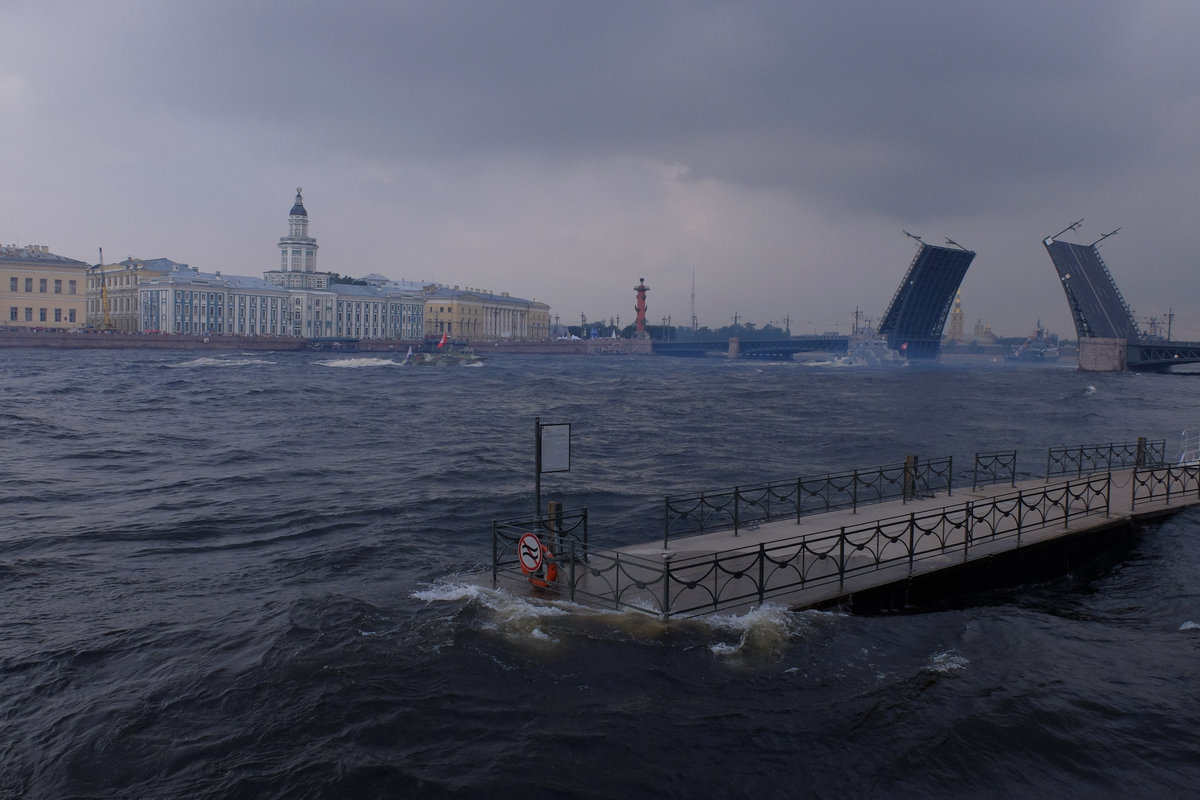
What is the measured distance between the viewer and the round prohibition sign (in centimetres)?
830

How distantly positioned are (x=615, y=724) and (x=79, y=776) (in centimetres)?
405

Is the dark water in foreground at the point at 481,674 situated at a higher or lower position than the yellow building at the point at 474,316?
lower

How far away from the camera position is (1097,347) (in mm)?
71938

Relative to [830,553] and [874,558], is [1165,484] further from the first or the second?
[830,553]

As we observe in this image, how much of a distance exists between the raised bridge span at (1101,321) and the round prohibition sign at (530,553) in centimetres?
5861

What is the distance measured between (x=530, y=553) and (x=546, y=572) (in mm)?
284

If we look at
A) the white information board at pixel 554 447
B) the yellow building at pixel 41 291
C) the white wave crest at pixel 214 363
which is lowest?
the white wave crest at pixel 214 363

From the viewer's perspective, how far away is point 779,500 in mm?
14945

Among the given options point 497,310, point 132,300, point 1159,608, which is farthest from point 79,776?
point 497,310

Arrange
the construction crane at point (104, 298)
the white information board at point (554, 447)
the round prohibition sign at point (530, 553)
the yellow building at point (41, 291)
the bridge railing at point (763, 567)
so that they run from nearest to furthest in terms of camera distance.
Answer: the bridge railing at point (763, 567), the round prohibition sign at point (530, 553), the white information board at point (554, 447), the yellow building at point (41, 291), the construction crane at point (104, 298)

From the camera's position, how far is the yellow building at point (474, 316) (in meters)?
123

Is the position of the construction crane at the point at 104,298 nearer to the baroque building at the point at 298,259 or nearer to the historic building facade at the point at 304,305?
the historic building facade at the point at 304,305

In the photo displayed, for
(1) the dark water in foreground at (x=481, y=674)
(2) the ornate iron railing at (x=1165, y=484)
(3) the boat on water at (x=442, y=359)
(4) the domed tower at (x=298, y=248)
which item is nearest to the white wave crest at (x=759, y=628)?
(1) the dark water in foreground at (x=481, y=674)

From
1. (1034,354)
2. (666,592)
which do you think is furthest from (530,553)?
(1034,354)
